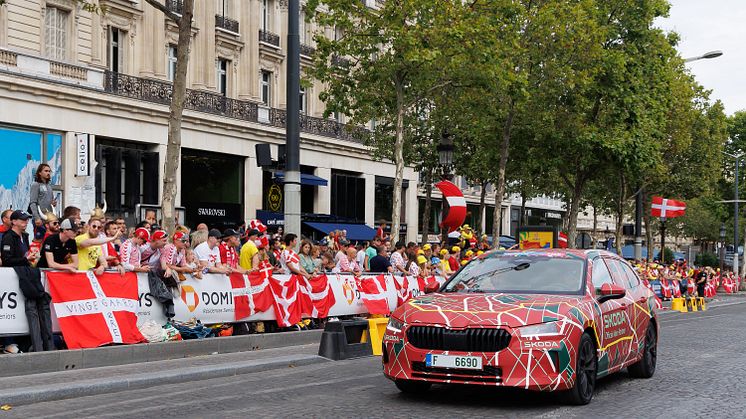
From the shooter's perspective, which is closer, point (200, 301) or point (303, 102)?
point (200, 301)

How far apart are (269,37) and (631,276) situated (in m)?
30.9

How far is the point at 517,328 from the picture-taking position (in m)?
9.42

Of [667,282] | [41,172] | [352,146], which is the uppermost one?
[352,146]

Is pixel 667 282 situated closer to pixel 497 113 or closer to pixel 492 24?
pixel 497 113

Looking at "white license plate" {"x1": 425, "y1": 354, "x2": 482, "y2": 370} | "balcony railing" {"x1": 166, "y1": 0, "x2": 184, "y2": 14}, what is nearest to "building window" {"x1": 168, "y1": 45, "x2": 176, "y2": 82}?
"balcony railing" {"x1": 166, "y1": 0, "x2": 184, "y2": 14}

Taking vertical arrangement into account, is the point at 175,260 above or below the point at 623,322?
above

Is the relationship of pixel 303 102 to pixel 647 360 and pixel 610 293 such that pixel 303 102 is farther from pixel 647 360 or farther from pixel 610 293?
pixel 610 293

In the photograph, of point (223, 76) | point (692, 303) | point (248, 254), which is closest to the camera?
point (248, 254)

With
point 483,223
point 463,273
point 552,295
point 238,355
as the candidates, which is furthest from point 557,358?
point 483,223

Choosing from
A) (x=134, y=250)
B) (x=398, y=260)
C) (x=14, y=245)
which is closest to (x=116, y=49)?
(x=398, y=260)

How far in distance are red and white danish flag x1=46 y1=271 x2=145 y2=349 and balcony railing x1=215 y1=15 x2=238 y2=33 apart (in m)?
25.7

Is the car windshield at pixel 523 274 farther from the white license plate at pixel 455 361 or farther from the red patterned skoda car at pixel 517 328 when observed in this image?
the white license plate at pixel 455 361

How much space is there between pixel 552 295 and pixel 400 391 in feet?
6.49

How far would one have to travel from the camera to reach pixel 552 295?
1036 cm
